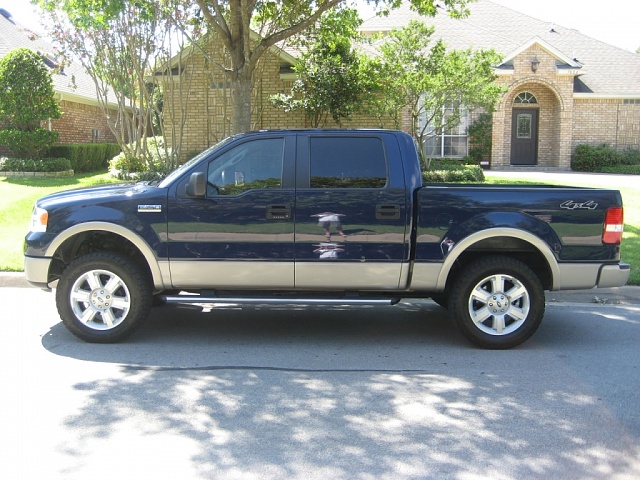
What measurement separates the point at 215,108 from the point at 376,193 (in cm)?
1386

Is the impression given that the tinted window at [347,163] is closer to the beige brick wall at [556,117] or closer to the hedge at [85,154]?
the beige brick wall at [556,117]

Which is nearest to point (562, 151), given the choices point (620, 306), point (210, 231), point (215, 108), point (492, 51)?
point (492, 51)

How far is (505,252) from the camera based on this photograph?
6.34 meters

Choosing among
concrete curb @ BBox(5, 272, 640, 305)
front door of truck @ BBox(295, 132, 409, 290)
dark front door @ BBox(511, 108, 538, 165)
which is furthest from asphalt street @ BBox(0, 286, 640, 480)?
dark front door @ BBox(511, 108, 538, 165)

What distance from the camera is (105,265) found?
241 inches

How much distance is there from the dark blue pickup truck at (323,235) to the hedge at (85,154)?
16.9m

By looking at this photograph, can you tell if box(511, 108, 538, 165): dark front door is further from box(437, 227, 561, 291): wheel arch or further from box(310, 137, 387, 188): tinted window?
box(310, 137, 387, 188): tinted window

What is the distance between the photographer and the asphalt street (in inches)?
153

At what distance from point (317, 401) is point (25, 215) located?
9572mm

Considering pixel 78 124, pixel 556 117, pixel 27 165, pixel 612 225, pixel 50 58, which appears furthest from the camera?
pixel 78 124

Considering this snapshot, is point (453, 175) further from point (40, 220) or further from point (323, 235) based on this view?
point (40, 220)

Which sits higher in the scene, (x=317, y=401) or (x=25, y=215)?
(x=25, y=215)

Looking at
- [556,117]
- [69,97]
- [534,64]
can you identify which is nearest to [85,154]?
[69,97]

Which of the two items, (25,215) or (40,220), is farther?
(25,215)
